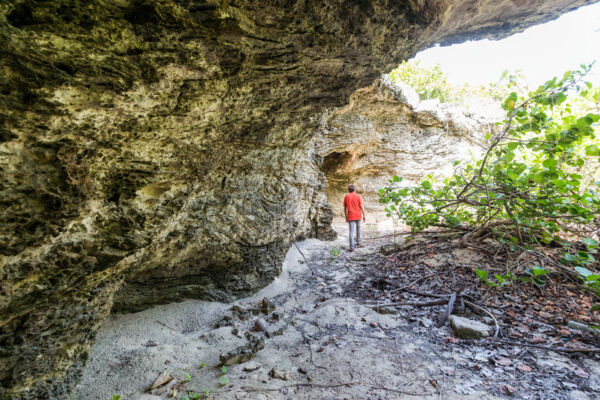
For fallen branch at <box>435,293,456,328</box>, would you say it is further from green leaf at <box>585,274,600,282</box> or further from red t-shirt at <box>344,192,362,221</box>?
red t-shirt at <box>344,192,362,221</box>

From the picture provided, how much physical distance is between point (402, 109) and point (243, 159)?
8.58 metres

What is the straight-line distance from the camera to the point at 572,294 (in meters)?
3.12

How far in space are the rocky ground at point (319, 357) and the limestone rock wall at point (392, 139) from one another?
6.94 meters

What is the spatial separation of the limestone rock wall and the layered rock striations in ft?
19.1

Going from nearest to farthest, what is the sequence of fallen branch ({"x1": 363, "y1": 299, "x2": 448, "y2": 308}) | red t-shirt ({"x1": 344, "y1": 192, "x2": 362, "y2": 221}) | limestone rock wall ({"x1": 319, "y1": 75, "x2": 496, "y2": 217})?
fallen branch ({"x1": 363, "y1": 299, "x2": 448, "y2": 308})
red t-shirt ({"x1": 344, "y1": 192, "x2": 362, "y2": 221})
limestone rock wall ({"x1": 319, "y1": 75, "x2": 496, "y2": 217})

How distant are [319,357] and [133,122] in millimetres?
2780

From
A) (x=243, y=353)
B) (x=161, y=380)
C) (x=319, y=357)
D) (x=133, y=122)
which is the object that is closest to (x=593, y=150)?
(x=319, y=357)

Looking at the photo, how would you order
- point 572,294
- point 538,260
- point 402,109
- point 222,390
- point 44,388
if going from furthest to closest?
1. point 402,109
2. point 538,260
3. point 572,294
4. point 222,390
5. point 44,388

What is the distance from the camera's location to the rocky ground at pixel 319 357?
2102 mm

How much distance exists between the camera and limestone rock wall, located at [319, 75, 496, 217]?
9508 mm

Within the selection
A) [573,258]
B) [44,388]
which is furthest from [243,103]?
[573,258]

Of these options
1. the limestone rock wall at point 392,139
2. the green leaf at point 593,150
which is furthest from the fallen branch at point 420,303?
the limestone rock wall at point 392,139

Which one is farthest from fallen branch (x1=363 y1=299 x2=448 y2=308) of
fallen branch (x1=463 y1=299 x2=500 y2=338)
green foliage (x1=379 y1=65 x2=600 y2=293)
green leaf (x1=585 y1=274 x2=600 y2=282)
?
green leaf (x1=585 y1=274 x2=600 y2=282)

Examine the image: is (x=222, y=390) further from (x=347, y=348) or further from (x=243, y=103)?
(x=243, y=103)
